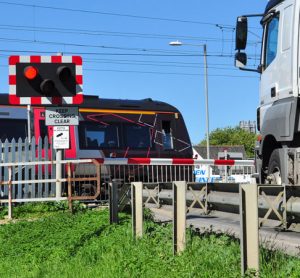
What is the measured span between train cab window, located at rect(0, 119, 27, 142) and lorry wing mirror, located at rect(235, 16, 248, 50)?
856cm

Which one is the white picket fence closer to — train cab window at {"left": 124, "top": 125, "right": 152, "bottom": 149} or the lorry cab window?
train cab window at {"left": 124, "top": 125, "right": 152, "bottom": 149}

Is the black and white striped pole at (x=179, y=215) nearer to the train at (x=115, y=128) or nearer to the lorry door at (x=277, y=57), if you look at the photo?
the lorry door at (x=277, y=57)

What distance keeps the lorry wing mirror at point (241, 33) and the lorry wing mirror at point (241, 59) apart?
0.41ft

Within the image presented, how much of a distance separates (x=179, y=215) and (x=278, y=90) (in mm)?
3065

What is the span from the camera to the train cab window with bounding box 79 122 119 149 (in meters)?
16.4

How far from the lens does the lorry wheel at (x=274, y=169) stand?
7953mm

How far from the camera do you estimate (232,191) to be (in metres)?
5.74

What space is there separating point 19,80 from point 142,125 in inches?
296

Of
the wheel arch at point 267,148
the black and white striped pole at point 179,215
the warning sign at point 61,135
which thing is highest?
the warning sign at point 61,135

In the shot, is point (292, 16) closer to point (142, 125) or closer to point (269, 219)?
point (269, 219)

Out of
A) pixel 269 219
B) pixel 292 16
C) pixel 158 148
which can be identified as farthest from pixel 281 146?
pixel 158 148

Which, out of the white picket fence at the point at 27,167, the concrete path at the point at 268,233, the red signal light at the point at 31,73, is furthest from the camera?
the white picket fence at the point at 27,167

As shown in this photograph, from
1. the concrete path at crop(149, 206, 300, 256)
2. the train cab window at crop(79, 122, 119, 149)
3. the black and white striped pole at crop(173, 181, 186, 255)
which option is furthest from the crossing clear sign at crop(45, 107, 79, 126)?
the train cab window at crop(79, 122, 119, 149)

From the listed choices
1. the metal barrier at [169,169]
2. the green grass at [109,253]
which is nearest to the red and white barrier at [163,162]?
the metal barrier at [169,169]
